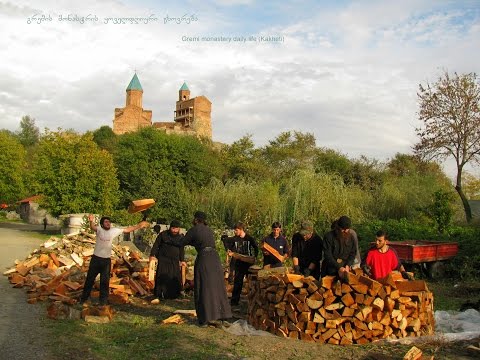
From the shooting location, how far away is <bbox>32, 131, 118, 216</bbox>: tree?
31.3 meters

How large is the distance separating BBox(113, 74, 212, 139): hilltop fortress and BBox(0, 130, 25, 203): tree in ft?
111

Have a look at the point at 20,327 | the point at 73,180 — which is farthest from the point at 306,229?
the point at 73,180

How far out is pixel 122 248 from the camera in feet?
53.9

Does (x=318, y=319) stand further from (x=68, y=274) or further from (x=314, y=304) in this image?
(x=68, y=274)

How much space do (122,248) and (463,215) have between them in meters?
19.7

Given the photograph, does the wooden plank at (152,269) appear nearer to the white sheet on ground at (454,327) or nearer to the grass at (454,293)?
the white sheet on ground at (454,327)

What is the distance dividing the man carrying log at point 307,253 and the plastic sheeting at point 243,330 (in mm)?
1371

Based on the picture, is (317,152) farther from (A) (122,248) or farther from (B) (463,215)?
(A) (122,248)

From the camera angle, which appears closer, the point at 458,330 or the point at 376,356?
the point at 376,356

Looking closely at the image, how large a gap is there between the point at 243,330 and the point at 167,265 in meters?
3.34

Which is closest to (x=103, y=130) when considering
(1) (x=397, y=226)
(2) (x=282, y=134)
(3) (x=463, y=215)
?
(2) (x=282, y=134)

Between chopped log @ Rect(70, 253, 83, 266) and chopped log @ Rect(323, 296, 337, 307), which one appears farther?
chopped log @ Rect(70, 253, 83, 266)

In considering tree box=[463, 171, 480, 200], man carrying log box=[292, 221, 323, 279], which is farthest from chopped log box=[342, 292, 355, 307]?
tree box=[463, 171, 480, 200]

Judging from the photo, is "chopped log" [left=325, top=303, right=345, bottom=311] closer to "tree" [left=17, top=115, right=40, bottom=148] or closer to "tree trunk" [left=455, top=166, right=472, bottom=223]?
"tree trunk" [left=455, top=166, right=472, bottom=223]
